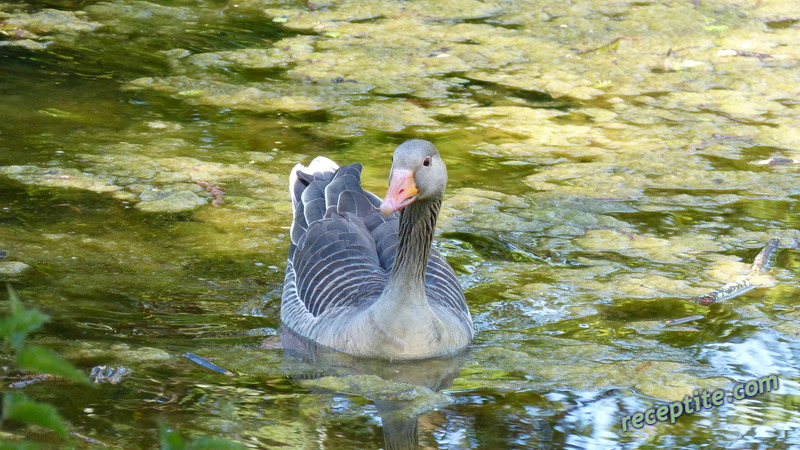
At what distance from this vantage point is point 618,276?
19.1 ft

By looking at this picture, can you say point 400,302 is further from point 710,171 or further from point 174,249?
point 710,171

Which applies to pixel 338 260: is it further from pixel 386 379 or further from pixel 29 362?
pixel 29 362

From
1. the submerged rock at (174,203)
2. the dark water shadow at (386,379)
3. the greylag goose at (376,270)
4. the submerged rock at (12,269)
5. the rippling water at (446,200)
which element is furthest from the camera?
the submerged rock at (174,203)

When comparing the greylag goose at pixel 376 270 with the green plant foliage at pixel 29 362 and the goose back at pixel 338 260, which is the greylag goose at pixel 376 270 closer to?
the goose back at pixel 338 260

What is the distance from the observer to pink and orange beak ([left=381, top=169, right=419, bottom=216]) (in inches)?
177

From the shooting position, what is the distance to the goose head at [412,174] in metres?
4.53

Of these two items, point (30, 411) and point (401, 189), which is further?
point (401, 189)

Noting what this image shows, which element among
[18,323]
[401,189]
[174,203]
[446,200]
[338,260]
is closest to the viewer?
[18,323]

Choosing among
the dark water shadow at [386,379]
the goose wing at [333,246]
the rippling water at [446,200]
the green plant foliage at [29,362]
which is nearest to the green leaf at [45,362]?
the green plant foliage at [29,362]

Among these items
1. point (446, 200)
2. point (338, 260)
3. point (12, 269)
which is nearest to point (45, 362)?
point (338, 260)

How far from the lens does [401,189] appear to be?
4539 mm

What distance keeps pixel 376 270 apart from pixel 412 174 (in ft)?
3.21

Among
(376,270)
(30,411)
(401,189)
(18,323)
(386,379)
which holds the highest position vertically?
(18,323)

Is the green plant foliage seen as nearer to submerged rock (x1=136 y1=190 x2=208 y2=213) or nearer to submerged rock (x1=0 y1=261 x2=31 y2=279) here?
submerged rock (x1=0 y1=261 x2=31 y2=279)
